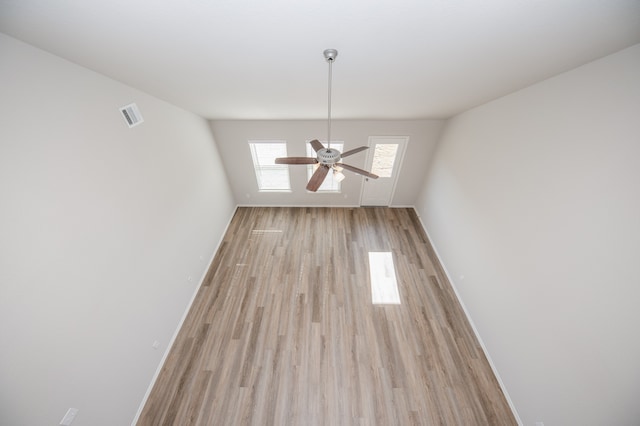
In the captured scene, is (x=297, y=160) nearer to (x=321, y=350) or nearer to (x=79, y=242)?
(x=79, y=242)

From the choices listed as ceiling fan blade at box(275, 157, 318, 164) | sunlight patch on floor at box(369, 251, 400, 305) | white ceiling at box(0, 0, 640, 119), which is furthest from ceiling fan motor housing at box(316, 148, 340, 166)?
sunlight patch on floor at box(369, 251, 400, 305)

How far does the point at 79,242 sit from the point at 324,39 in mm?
2658

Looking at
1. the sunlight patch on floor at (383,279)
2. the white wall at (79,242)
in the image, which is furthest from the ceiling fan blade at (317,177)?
the sunlight patch on floor at (383,279)

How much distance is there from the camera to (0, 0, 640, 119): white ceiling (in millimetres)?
1141

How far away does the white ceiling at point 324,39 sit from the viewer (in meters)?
A: 1.14

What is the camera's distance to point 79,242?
2.08m

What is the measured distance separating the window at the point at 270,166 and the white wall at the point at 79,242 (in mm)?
2094

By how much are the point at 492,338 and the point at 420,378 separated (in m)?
1.14

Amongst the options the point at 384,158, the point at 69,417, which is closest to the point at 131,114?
the point at 69,417

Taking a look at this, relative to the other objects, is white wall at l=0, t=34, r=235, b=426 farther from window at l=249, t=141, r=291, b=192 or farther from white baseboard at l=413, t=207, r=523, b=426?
white baseboard at l=413, t=207, r=523, b=426

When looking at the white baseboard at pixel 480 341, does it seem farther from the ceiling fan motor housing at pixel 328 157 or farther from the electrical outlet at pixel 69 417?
the electrical outlet at pixel 69 417

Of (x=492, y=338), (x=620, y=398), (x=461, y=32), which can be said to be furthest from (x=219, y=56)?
(x=492, y=338)

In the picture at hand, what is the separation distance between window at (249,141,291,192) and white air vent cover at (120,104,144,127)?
2577mm

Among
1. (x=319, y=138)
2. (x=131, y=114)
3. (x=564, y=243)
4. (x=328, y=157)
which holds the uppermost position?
(x=319, y=138)
